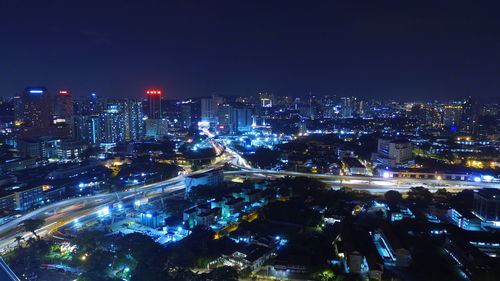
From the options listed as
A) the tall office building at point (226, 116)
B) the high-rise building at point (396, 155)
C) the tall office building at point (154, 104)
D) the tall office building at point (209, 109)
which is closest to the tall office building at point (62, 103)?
the tall office building at point (154, 104)

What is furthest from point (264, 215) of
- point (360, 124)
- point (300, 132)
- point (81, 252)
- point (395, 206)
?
point (360, 124)

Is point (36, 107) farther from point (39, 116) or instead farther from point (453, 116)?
point (453, 116)

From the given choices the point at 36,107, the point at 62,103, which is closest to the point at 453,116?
the point at 36,107

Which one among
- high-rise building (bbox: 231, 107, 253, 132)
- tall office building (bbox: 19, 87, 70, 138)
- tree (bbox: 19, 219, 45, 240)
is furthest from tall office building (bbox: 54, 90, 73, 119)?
tree (bbox: 19, 219, 45, 240)

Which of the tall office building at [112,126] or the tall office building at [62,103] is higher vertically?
the tall office building at [62,103]

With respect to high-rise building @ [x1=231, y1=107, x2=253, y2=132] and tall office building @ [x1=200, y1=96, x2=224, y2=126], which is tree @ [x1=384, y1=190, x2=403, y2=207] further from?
tall office building @ [x1=200, y1=96, x2=224, y2=126]

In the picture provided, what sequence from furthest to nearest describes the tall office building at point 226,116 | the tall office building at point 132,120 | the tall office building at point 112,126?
the tall office building at point 226,116 < the tall office building at point 132,120 < the tall office building at point 112,126

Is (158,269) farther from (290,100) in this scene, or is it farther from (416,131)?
(290,100)

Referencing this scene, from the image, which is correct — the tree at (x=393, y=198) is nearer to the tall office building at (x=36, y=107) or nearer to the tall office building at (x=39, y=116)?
the tall office building at (x=39, y=116)

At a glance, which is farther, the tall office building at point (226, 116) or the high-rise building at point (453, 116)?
the tall office building at point (226, 116)
